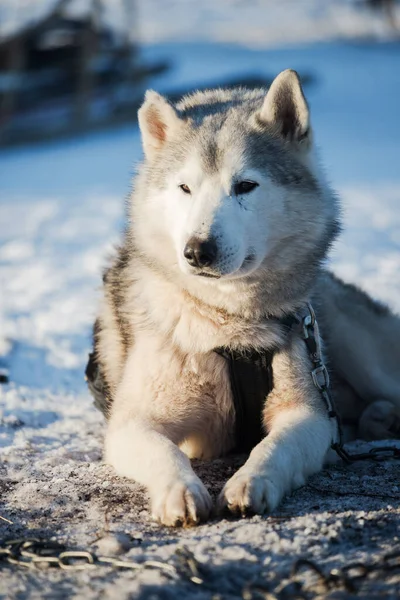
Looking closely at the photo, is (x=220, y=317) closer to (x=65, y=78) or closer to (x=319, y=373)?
(x=319, y=373)

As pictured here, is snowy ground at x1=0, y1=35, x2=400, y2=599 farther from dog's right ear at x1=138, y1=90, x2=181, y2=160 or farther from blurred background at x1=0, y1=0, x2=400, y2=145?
blurred background at x1=0, y1=0, x2=400, y2=145

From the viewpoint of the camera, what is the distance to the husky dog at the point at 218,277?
2.96 m

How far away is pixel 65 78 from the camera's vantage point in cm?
1399

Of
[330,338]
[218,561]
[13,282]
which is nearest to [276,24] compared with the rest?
[13,282]

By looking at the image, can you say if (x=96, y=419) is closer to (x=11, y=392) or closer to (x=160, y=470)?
(x=11, y=392)

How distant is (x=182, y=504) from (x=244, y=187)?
1.22m

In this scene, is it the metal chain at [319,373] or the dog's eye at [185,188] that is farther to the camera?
the metal chain at [319,373]

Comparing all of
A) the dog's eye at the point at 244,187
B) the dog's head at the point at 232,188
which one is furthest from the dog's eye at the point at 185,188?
the dog's eye at the point at 244,187

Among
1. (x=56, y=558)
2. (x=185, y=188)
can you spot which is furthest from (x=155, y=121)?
(x=56, y=558)

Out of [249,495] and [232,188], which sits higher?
[232,188]

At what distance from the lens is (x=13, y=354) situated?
5008mm

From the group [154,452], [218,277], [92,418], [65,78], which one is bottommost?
[154,452]

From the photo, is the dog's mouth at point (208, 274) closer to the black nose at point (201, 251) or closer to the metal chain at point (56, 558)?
the black nose at point (201, 251)

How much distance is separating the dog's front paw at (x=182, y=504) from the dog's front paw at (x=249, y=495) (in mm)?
68
